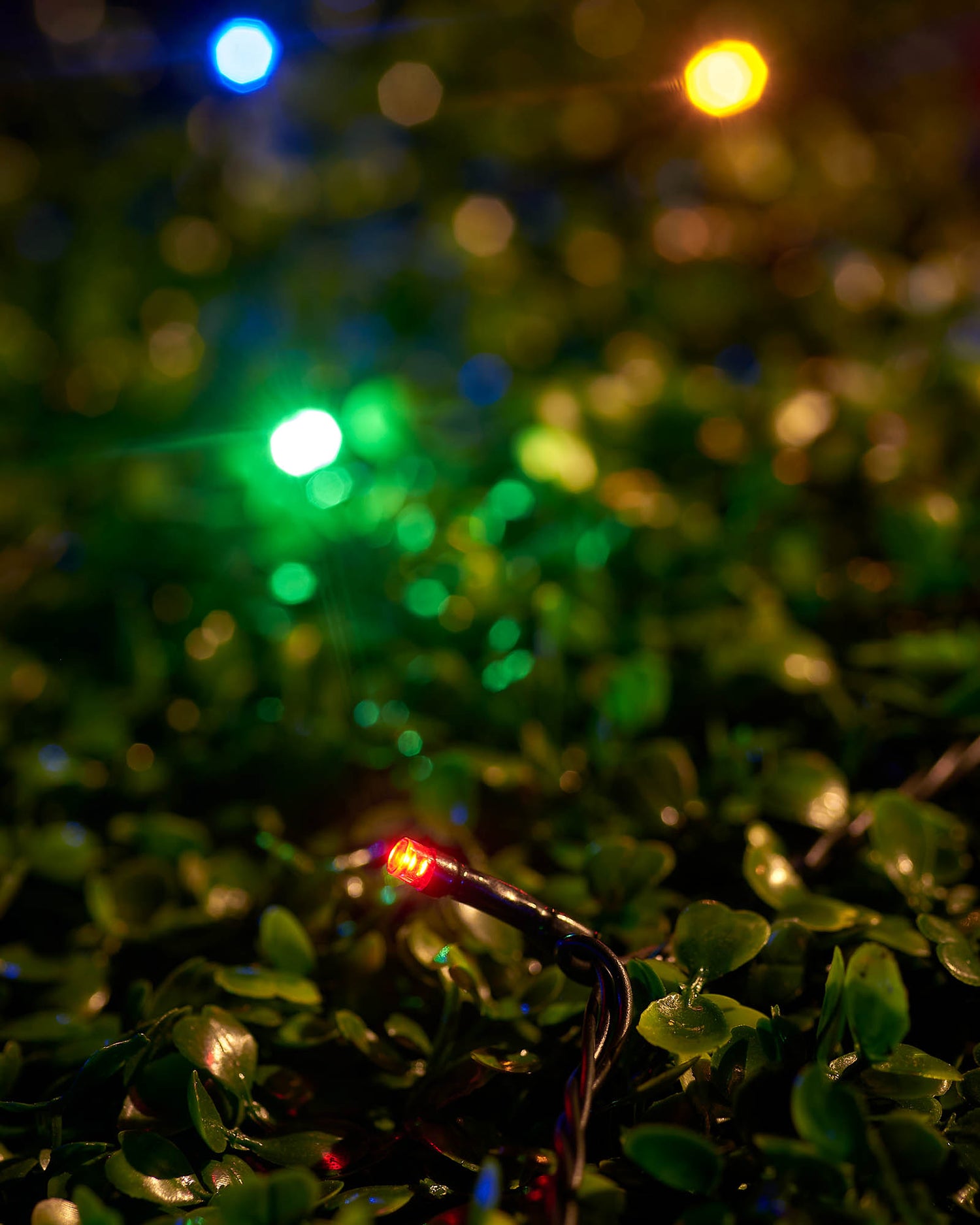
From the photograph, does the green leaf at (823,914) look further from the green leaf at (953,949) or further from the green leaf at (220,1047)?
the green leaf at (220,1047)

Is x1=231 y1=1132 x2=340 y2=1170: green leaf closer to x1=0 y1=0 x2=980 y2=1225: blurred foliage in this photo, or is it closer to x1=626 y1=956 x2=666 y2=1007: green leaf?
x1=0 y1=0 x2=980 y2=1225: blurred foliage

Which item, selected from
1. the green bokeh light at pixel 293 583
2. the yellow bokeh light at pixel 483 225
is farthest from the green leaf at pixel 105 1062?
the yellow bokeh light at pixel 483 225

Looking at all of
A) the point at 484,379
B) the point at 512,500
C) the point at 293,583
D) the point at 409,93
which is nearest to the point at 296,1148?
the point at 293,583

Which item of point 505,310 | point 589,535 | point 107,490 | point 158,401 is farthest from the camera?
point 505,310

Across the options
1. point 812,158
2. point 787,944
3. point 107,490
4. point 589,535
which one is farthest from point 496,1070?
point 812,158

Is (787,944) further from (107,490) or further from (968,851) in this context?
(107,490)

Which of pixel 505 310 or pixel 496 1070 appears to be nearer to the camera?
pixel 496 1070

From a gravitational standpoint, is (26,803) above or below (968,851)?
below

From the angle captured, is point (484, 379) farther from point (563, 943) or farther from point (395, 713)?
point (563, 943)
